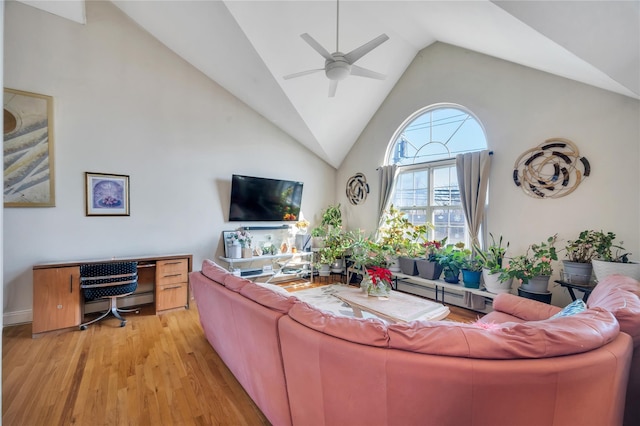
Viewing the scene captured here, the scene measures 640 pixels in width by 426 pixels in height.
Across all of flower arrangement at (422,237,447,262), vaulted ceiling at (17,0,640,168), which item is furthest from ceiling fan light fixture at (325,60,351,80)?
flower arrangement at (422,237,447,262)

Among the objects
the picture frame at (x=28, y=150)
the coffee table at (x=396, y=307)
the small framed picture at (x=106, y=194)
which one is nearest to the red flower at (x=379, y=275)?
the coffee table at (x=396, y=307)

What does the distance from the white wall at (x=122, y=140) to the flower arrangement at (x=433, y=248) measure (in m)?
3.18

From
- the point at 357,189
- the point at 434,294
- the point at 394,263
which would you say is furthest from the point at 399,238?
the point at 357,189

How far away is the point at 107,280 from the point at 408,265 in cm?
395

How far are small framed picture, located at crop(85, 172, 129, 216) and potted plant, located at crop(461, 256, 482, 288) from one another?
15.2ft

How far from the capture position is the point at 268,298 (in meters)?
1.59

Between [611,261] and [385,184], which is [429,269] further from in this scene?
[611,261]

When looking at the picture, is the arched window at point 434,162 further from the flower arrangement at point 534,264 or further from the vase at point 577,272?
the vase at point 577,272

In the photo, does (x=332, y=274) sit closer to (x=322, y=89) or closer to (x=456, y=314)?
(x=456, y=314)

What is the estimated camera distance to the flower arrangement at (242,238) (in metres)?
4.34

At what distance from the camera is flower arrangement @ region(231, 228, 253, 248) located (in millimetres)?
4336

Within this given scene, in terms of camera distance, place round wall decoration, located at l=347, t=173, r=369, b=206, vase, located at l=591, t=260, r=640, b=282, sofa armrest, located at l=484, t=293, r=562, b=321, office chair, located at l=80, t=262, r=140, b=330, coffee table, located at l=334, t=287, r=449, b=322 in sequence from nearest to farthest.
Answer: sofa armrest, located at l=484, t=293, r=562, b=321
vase, located at l=591, t=260, r=640, b=282
coffee table, located at l=334, t=287, r=449, b=322
office chair, located at l=80, t=262, r=140, b=330
round wall decoration, located at l=347, t=173, r=369, b=206

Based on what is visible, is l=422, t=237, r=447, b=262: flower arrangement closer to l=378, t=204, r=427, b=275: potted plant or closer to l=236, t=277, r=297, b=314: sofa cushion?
l=378, t=204, r=427, b=275: potted plant

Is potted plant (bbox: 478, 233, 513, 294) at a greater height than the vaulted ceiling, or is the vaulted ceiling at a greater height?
the vaulted ceiling
